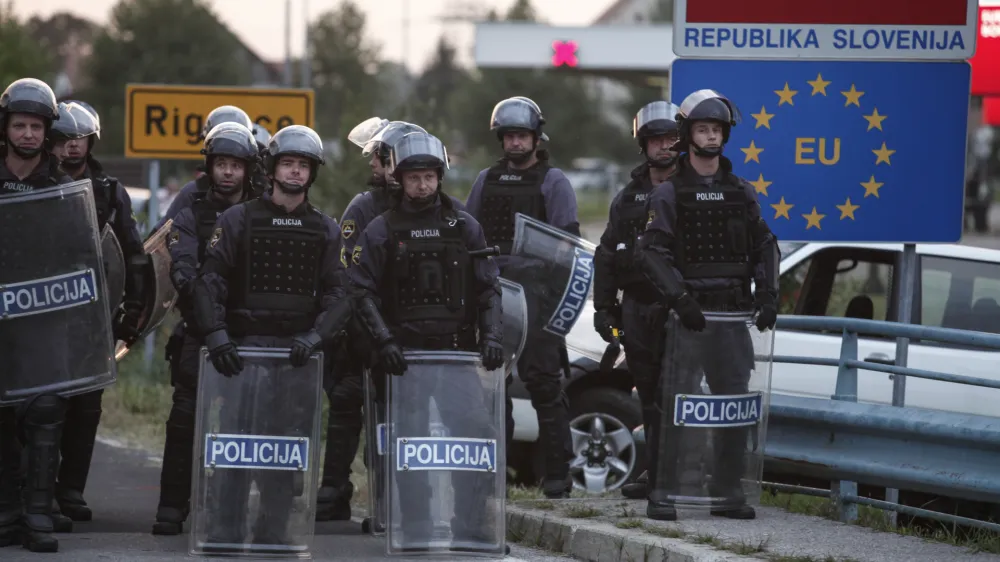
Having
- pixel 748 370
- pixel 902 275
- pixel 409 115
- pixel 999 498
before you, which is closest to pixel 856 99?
pixel 902 275

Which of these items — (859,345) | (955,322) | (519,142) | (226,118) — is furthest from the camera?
(226,118)

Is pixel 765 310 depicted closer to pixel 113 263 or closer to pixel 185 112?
pixel 113 263

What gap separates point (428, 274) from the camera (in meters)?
7.61

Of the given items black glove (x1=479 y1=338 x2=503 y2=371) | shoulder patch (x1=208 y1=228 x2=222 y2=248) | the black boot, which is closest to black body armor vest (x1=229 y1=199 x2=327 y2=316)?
shoulder patch (x1=208 y1=228 x2=222 y2=248)

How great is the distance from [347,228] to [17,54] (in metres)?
35.8

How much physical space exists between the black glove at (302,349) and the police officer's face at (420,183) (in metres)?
0.83

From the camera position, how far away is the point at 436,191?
7652 millimetres

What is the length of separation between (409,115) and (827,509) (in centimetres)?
1216

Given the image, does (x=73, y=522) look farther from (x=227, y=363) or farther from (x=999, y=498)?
(x=999, y=498)

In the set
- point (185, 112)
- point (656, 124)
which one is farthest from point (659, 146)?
point (185, 112)

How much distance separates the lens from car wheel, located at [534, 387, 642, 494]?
31.5ft

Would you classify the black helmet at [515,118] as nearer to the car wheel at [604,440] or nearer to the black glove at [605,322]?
the black glove at [605,322]

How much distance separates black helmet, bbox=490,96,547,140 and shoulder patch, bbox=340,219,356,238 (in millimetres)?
1028

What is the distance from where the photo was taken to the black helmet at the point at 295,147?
7645mm
